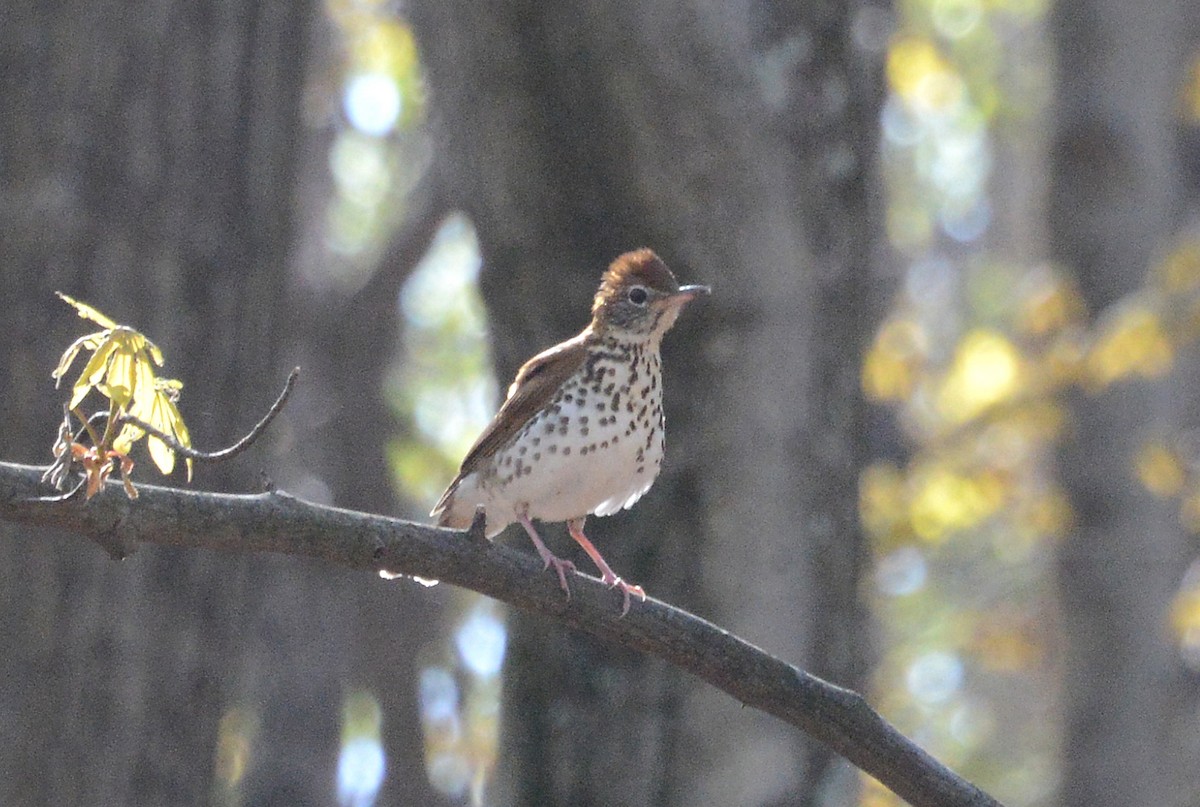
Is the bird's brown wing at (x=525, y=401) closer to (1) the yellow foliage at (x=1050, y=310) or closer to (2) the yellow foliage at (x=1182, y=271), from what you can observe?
(2) the yellow foliage at (x=1182, y=271)

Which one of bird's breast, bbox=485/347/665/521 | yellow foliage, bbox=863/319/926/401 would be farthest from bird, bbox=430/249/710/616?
yellow foliage, bbox=863/319/926/401

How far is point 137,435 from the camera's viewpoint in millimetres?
3412

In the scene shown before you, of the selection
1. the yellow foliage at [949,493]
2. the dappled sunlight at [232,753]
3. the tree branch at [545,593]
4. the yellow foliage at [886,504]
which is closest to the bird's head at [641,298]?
the dappled sunlight at [232,753]

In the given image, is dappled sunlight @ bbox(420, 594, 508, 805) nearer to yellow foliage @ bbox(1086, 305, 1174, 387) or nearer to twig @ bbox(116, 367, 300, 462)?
yellow foliage @ bbox(1086, 305, 1174, 387)

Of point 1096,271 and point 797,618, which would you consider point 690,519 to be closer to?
point 797,618

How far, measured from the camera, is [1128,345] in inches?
358

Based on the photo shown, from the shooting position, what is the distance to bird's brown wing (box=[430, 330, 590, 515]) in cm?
595

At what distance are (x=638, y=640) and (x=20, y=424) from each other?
2.45 m

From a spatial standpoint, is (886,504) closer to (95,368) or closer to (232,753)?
(232,753)

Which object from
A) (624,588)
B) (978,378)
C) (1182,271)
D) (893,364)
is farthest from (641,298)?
(978,378)

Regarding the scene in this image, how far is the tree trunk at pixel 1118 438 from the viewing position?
11.3 m

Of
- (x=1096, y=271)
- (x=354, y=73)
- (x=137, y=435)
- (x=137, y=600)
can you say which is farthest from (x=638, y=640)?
(x=354, y=73)

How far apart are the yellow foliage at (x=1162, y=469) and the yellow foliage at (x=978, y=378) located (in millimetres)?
1109

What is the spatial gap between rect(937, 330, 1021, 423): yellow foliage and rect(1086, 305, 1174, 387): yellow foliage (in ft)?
4.62
